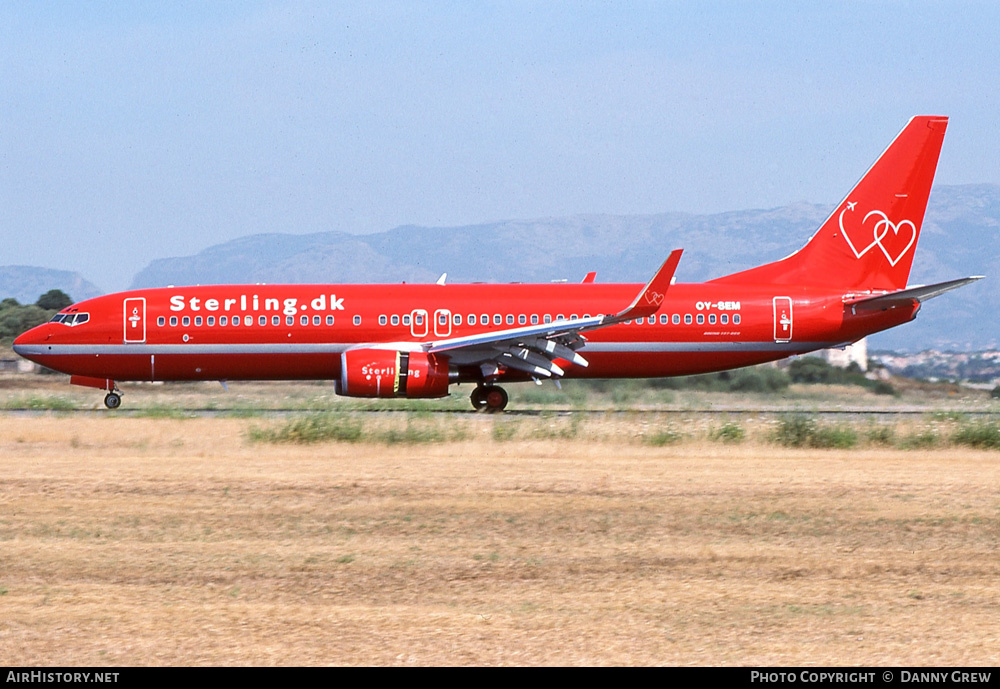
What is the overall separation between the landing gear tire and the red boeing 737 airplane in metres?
0.03

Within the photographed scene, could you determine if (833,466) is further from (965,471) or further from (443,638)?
(443,638)

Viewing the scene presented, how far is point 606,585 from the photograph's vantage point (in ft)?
34.2

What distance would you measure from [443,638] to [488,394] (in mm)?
22521

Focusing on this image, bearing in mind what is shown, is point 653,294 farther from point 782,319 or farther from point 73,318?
point 73,318

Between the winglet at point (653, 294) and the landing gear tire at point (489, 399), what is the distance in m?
4.43

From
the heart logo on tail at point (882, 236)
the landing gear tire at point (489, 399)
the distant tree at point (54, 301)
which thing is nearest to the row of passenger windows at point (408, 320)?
the landing gear tire at point (489, 399)

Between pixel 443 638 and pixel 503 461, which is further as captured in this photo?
pixel 503 461

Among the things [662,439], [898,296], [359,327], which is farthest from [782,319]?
[662,439]

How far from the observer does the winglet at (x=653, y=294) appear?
1088 inches

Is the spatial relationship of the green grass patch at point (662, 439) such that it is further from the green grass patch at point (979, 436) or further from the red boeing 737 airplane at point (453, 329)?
the red boeing 737 airplane at point (453, 329)

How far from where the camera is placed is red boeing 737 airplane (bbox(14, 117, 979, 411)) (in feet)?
101
